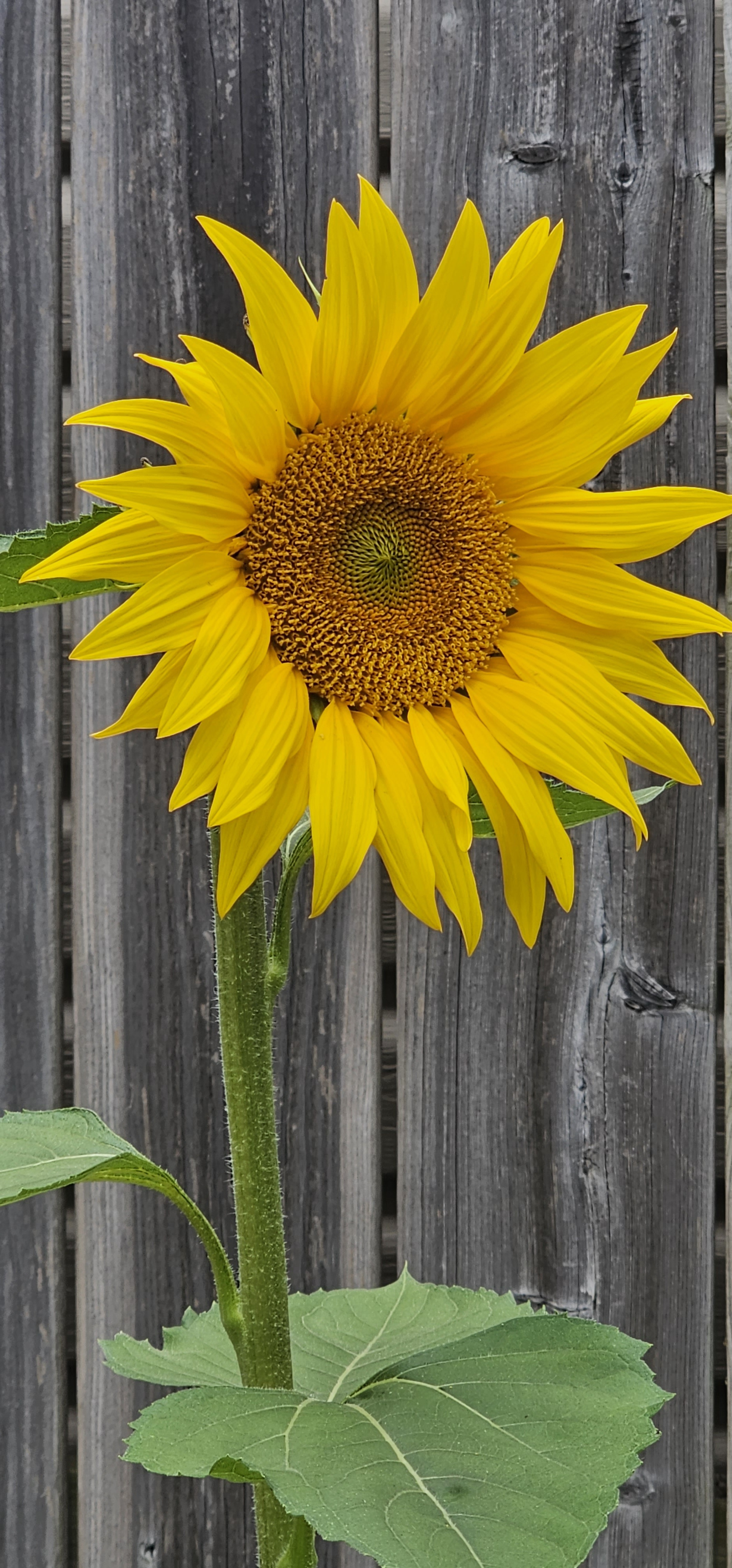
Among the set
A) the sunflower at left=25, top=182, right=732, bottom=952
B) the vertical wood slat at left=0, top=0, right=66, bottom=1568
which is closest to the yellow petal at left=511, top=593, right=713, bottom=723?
the sunflower at left=25, top=182, right=732, bottom=952

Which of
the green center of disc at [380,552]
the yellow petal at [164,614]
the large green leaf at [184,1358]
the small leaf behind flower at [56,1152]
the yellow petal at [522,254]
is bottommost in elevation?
the large green leaf at [184,1358]

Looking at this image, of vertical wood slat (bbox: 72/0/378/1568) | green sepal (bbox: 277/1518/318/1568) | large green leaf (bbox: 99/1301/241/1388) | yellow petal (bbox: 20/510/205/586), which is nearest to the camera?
yellow petal (bbox: 20/510/205/586)

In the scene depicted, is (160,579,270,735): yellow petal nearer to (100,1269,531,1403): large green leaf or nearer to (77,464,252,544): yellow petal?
(77,464,252,544): yellow petal

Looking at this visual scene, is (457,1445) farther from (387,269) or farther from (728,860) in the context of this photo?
(728,860)

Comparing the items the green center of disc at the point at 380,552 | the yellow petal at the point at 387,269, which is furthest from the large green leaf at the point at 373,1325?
the yellow petal at the point at 387,269

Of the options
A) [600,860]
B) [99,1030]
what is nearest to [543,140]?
[600,860]

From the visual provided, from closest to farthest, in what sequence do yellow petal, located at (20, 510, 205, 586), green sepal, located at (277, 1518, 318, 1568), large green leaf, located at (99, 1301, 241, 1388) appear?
yellow petal, located at (20, 510, 205, 586)
green sepal, located at (277, 1518, 318, 1568)
large green leaf, located at (99, 1301, 241, 1388)

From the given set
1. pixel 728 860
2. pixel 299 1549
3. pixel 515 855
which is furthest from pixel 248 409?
pixel 728 860

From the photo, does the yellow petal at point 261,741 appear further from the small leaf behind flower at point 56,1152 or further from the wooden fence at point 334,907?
the wooden fence at point 334,907
